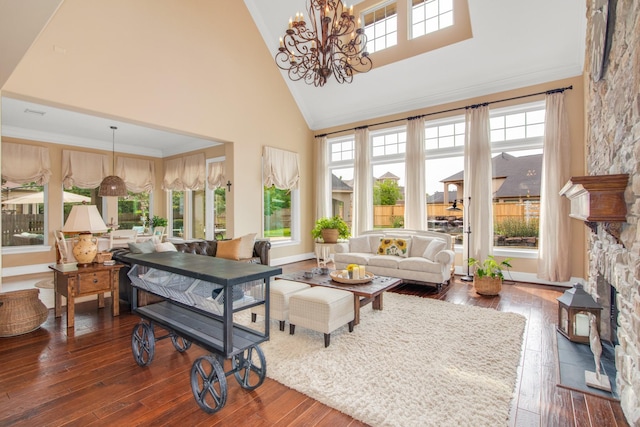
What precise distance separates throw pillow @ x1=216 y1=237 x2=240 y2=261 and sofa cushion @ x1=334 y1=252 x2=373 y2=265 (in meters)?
1.85

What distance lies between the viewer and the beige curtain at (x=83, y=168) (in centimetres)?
741

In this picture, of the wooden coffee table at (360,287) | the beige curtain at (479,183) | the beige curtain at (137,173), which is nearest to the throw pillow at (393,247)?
the beige curtain at (479,183)

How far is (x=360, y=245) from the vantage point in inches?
247

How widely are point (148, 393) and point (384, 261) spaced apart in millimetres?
3997

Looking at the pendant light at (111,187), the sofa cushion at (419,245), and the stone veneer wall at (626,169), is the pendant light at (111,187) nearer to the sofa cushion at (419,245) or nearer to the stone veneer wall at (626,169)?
the sofa cushion at (419,245)

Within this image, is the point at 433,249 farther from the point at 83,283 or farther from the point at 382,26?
the point at 83,283

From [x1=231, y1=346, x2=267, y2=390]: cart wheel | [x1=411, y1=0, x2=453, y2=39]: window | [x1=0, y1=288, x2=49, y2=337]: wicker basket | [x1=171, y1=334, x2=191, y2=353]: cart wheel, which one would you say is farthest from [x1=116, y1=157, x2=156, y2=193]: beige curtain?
[x1=231, y1=346, x2=267, y2=390]: cart wheel

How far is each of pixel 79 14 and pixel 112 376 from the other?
454 cm

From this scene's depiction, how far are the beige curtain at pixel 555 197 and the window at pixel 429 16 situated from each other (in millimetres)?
2248

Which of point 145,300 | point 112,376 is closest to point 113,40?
point 145,300

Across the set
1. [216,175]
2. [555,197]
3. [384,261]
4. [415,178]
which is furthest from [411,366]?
[216,175]

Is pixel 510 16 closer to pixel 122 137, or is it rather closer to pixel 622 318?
pixel 622 318

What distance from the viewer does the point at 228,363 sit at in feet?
9.11

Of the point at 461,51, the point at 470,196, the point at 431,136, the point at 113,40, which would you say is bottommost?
the point at 470,196
